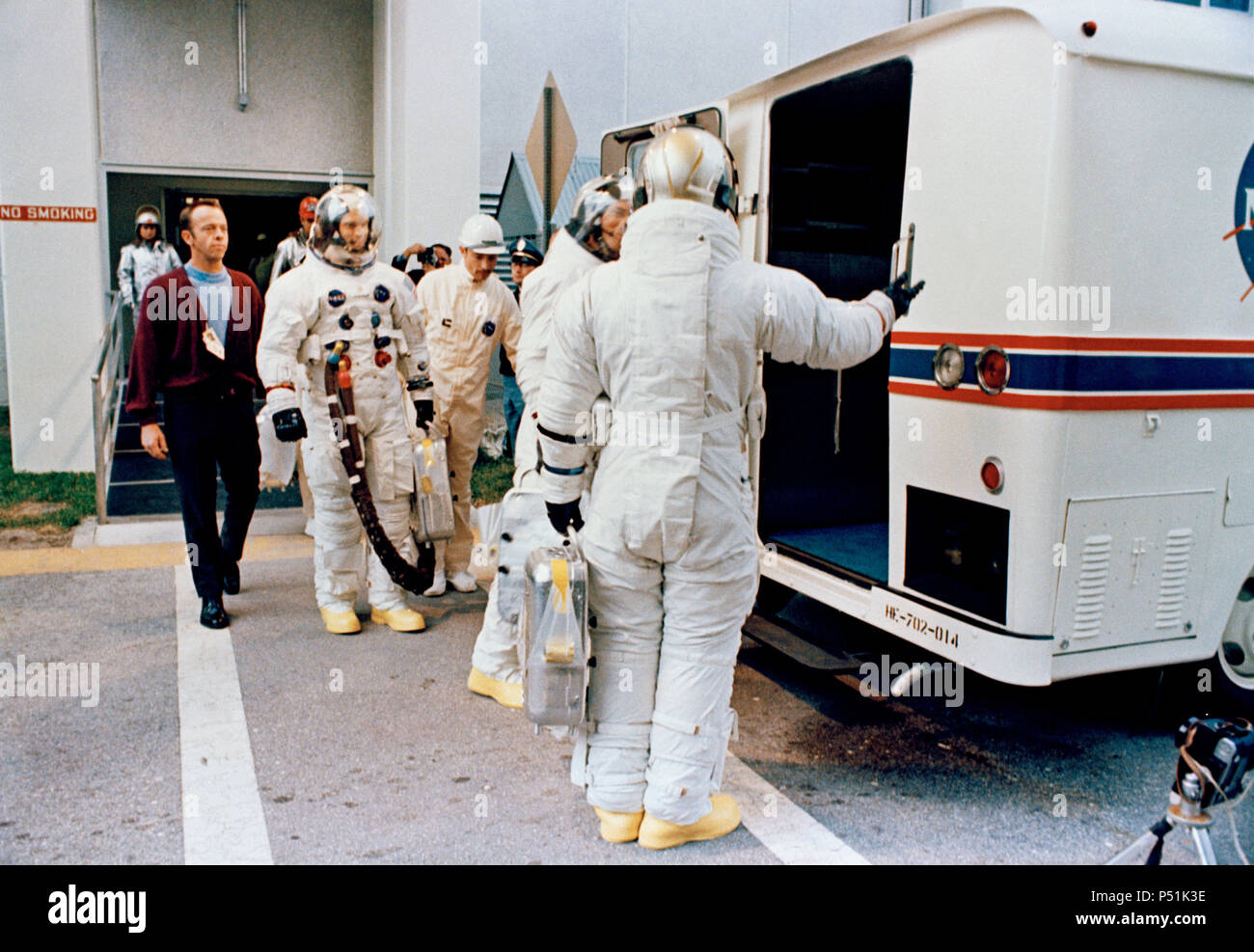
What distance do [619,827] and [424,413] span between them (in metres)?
2.84

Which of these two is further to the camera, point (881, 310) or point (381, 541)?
point (381, 541)

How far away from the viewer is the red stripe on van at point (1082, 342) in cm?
338

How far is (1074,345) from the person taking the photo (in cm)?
336

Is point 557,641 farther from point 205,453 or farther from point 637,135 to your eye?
point 637,135

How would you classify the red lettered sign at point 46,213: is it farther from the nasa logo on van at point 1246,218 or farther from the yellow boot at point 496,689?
the nasa logo on van at point 1246,218

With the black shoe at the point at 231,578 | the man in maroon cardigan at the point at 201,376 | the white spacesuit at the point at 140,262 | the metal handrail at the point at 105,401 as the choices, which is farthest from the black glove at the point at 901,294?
the white spacesuit at the point at 140,262

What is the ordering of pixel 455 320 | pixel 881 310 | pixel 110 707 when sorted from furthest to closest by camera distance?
pixel 455 320 → pixel 110 707 → pixel 881 310

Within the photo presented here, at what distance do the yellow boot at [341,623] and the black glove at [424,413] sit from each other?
107 centimetres

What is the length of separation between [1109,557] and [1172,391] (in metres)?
0.61
